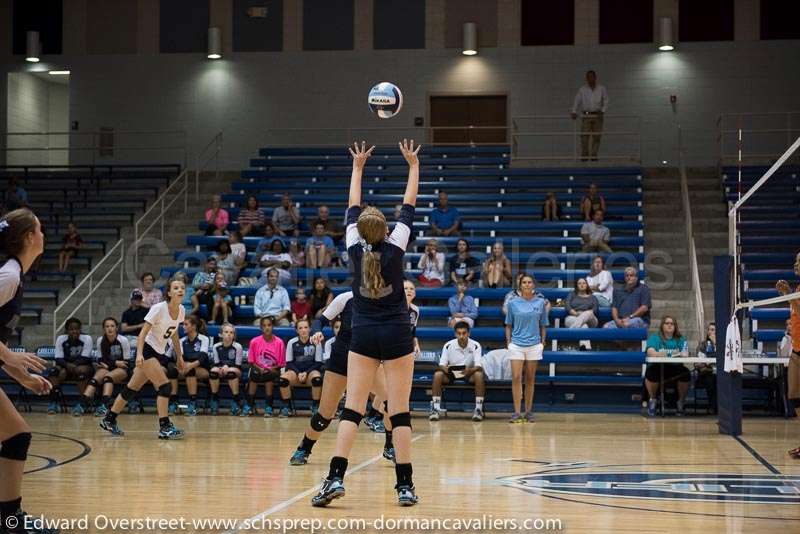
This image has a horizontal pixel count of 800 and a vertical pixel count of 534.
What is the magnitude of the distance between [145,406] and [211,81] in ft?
35.9

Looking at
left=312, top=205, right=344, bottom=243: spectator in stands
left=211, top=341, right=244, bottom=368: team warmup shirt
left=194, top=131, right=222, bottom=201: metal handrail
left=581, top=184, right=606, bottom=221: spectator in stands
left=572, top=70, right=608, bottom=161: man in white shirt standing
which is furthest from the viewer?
left=194, top=131, right=222, bottom=201: metal handrail

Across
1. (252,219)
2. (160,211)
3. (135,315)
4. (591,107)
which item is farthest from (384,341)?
(591,107)

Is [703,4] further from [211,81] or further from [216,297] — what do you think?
[216,297]

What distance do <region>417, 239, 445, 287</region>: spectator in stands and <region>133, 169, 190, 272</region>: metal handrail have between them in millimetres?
5278

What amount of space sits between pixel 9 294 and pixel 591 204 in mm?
14837

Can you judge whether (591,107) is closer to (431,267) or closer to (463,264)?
(463,264)

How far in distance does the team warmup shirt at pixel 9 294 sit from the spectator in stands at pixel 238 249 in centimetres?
1278

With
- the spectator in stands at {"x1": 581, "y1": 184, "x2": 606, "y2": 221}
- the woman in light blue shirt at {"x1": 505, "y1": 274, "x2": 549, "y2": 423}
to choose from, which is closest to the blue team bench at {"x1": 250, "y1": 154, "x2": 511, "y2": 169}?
the spectator in stands at {"x1": 581, "y1": 184, "x2": 606, "y2": 221}

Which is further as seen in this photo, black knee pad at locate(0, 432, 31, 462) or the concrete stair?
the concrete stair

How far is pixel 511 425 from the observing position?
13273mm

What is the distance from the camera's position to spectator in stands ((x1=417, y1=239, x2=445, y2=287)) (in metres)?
17.2

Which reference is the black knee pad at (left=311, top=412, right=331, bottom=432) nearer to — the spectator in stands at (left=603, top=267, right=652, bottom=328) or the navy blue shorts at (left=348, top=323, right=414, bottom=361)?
the navy blue shorts at (left=348, top=323, right=414, bottom=361)

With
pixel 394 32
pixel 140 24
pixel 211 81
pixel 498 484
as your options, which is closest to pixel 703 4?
pixel 394 32

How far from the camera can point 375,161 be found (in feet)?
73.4
